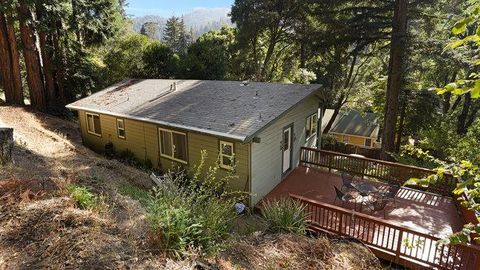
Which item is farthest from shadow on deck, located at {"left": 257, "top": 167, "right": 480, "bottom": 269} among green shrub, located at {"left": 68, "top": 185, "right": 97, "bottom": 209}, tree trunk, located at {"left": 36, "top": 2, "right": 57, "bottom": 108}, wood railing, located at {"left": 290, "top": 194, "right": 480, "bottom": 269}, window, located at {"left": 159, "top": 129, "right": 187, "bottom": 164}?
tree trunk, located at {"left": 36, "top": 2, "right": 57, "bottom": 108}

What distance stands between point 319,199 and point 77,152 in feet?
30.9

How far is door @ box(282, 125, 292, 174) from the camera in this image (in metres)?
10.5

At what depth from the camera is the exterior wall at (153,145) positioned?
885cm

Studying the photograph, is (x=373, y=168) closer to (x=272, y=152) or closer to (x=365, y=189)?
(x=365, y=189)

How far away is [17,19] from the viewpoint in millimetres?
14945

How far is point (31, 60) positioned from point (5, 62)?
4.58ft

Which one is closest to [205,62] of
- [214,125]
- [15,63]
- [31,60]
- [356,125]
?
[31,60]

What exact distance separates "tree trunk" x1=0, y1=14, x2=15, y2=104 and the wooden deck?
16715 millimetres

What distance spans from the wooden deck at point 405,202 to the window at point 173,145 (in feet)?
11.4

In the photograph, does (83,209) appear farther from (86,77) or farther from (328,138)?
(328,138)

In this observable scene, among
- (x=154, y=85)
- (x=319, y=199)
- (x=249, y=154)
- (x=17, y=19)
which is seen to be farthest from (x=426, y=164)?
(x=17, y=19)

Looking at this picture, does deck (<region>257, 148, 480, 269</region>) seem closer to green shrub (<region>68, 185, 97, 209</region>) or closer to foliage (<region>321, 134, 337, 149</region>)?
green shrub (<region>68, 185, 97, 209</region>)

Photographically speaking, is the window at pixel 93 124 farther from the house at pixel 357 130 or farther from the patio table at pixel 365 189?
the house at pixel 357 130

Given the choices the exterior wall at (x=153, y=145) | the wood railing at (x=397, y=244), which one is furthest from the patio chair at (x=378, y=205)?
the exterior wall at (x=153, y=145)
